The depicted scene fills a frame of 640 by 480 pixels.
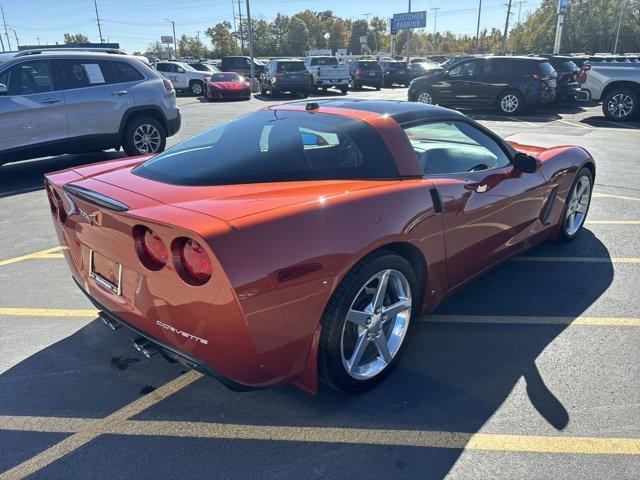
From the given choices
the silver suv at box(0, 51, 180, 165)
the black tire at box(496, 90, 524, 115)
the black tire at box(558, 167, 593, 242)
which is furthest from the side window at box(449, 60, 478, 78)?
the black tire at box(558, 167, 593, 242)

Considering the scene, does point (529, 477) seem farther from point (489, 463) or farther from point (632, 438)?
point (632, 438)

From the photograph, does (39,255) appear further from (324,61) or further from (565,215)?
(324,61)

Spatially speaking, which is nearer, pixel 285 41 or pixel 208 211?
pixel 208 211

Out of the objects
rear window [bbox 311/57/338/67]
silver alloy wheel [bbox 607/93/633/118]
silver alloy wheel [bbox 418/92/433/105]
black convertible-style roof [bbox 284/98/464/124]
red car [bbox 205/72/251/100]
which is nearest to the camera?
black convertible-style roof [bbox 284/98/464/124]

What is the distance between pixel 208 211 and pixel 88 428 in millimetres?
1250

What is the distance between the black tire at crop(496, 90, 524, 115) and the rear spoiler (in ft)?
48.6

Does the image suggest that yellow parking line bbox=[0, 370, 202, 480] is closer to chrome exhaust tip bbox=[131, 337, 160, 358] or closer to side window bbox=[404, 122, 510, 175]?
chrome exhaust tip bbox=[131, 337, 160, 358]

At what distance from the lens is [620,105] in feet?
45.1

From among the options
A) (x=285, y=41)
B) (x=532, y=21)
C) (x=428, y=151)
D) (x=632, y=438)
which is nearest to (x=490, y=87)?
(x=428, y=151)

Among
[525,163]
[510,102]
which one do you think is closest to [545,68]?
[510,102]

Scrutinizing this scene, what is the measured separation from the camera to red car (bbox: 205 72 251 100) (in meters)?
21.2

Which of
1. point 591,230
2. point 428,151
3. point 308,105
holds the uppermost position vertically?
point 308,105

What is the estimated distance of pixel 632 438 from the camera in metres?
2.37

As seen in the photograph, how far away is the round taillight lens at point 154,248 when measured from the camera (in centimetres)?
217
